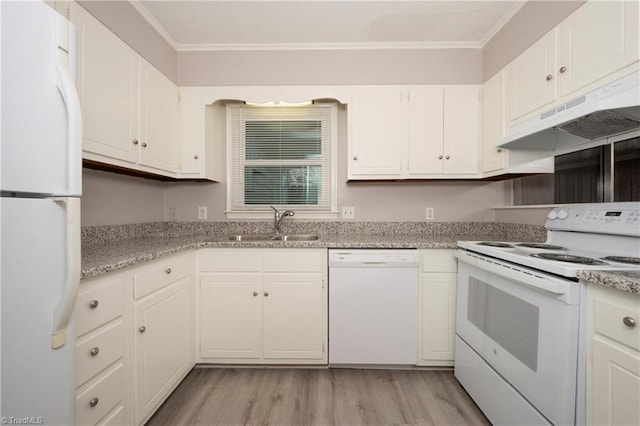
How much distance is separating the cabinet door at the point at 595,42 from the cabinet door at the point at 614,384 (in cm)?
116

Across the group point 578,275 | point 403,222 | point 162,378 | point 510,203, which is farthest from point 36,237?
point 510,203

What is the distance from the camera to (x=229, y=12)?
71.4 inches

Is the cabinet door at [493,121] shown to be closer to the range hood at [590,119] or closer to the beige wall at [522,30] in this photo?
the beige wall at [522,30]

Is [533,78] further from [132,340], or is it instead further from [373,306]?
[132,340]

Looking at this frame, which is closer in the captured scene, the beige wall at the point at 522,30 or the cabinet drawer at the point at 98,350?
the cabinet drawer at the point at 98,350

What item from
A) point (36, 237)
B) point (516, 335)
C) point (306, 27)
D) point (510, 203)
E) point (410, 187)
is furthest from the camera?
point (410, 187)

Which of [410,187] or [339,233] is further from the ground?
[410,187]

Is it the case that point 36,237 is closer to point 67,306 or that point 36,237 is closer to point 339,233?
point 67,306

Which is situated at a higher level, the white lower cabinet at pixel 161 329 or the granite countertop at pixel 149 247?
the granite countertop at pixel 149 247

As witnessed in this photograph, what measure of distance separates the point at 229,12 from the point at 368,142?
53.3 inches

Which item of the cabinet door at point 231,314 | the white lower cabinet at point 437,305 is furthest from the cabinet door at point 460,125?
the cabinet door at point 231,314

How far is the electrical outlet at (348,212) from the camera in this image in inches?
95.3

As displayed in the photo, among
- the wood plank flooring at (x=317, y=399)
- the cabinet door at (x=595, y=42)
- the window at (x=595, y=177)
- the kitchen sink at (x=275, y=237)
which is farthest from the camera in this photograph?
the kitchen sink at (x=275, y=237)

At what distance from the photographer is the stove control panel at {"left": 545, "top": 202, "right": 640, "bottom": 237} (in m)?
1.15
